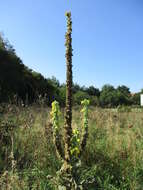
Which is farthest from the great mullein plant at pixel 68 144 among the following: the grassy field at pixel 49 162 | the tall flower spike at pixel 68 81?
the grassy field at pixel 49 162

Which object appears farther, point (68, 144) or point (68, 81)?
point (68, 144)

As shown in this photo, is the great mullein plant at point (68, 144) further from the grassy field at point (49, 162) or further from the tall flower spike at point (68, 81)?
the grassy field at point (49, 162)

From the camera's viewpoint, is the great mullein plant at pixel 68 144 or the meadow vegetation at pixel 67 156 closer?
the great mullein plant at pixel 68 144

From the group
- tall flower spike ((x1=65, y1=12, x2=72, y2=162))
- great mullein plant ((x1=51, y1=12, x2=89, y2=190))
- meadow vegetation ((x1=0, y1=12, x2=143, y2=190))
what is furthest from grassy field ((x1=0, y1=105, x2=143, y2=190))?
tall flower spike ((x1=65, y1=12, x2=72, y2=162))

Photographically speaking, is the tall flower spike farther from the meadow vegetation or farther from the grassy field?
the grassy field

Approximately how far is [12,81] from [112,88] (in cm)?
6666

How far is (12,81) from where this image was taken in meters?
19.3

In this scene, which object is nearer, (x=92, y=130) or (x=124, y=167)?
(x=124, y=167)

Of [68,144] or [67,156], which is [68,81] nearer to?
[68,144]

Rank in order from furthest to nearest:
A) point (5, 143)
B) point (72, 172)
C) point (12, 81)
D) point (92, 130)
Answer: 1. point (12, 81)
2. point (92, 130)
3. point (5, 143)
4. point (72, 172)

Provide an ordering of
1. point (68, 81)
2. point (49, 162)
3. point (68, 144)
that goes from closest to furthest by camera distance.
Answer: point (68, 81)
point (68, 144)
point (49, 162)

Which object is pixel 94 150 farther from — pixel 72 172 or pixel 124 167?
pixel 72 172

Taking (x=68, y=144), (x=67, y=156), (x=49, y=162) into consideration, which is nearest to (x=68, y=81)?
(x=68, y=144)

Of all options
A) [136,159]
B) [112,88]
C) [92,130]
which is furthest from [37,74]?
[112,88]
